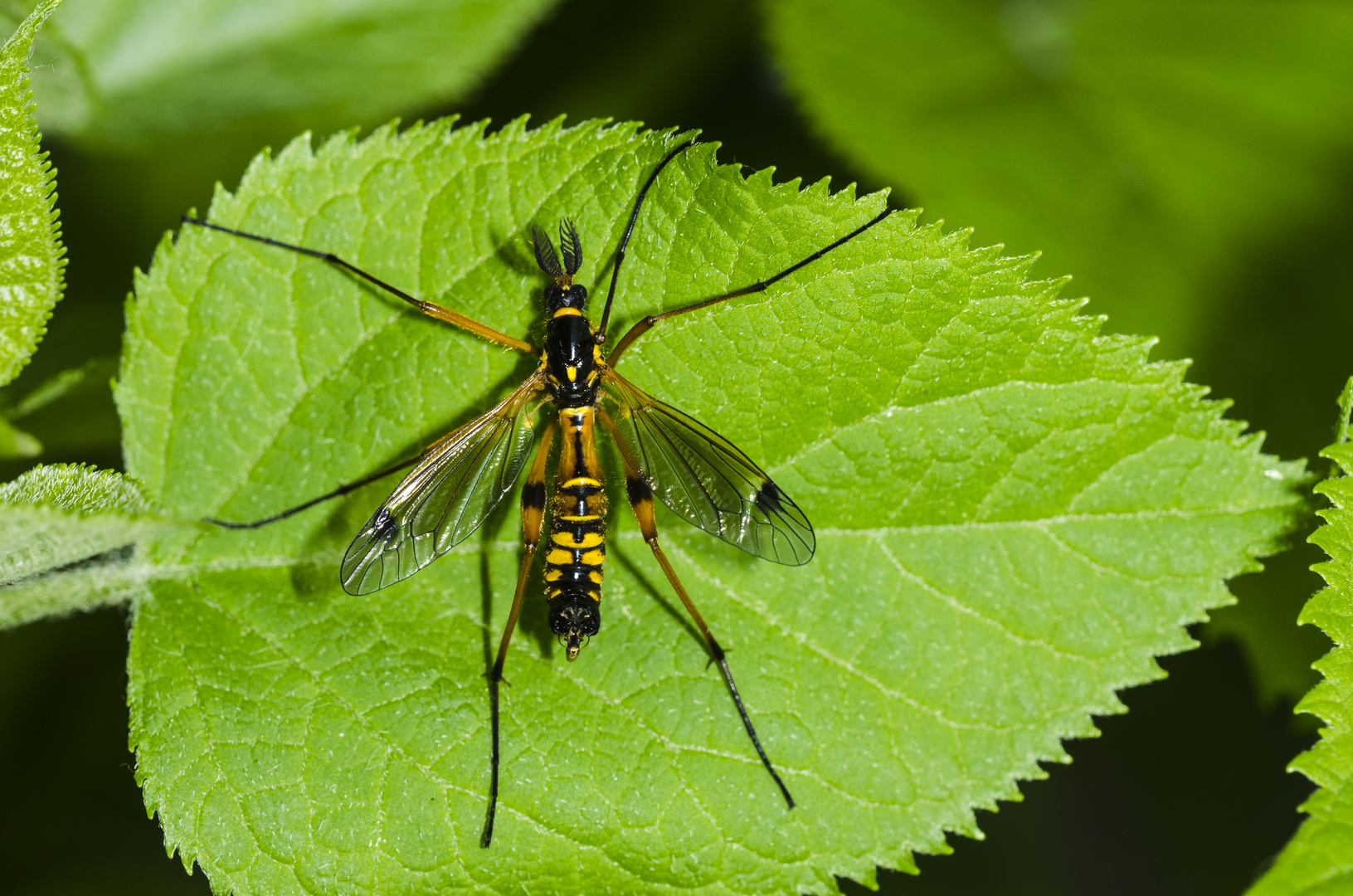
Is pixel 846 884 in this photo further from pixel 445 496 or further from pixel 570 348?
pixel 570 348

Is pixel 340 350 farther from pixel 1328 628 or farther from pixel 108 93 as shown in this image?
pixel 1328 628

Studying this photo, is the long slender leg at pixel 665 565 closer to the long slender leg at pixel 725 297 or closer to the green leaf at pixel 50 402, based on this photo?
the long slender leg at pixel 725 297

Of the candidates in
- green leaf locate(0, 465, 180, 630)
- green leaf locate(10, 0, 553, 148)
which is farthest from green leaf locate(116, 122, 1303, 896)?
green leaf locate(10, 0, 553, 148)


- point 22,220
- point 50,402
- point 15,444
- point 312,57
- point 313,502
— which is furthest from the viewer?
point 312,57

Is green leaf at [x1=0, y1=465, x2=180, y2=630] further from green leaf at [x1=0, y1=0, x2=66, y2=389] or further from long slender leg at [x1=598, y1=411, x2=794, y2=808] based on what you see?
long slender leg at [x1=598, y1=411, x2=794, y2=808]

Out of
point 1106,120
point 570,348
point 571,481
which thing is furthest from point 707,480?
point 1106,120

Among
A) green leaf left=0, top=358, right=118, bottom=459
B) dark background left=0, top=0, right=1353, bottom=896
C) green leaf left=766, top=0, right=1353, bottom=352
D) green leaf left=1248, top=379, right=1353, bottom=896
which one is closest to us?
green leaf left=1248, top=379, right=1353, bottom=896
